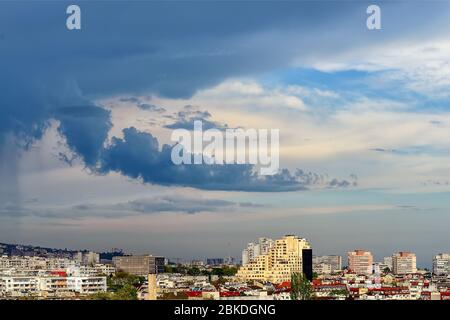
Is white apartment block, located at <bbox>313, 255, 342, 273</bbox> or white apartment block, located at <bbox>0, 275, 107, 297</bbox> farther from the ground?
white apartment block, located at <bbox>313, 255, 342, 273</bbox>

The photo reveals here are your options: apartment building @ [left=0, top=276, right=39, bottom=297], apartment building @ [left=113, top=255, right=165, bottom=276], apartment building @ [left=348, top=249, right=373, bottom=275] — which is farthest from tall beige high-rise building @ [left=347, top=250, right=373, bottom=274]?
apartment building @ [left=0, top=276, right=39, bottom=297]

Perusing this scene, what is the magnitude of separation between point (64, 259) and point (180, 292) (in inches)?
114

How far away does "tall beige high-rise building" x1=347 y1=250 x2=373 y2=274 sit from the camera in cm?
1619

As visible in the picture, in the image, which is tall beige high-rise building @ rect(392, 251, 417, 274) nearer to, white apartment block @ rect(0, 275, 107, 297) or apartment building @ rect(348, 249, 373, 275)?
apartment building @ rect(348, 249, 373, 275)

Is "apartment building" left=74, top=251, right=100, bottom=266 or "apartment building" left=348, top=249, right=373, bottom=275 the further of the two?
"apartment building" left=348, top=249, right=373, bottom=275

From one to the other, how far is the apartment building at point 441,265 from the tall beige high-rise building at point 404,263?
1.23 feet

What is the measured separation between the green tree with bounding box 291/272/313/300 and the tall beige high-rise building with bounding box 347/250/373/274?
91 centimetres

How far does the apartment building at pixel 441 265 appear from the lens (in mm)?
15564

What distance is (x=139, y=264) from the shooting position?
15.9m

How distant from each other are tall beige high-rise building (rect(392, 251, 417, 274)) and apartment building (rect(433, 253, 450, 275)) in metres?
0.38

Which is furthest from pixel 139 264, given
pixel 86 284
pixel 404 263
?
pixel 404 263
